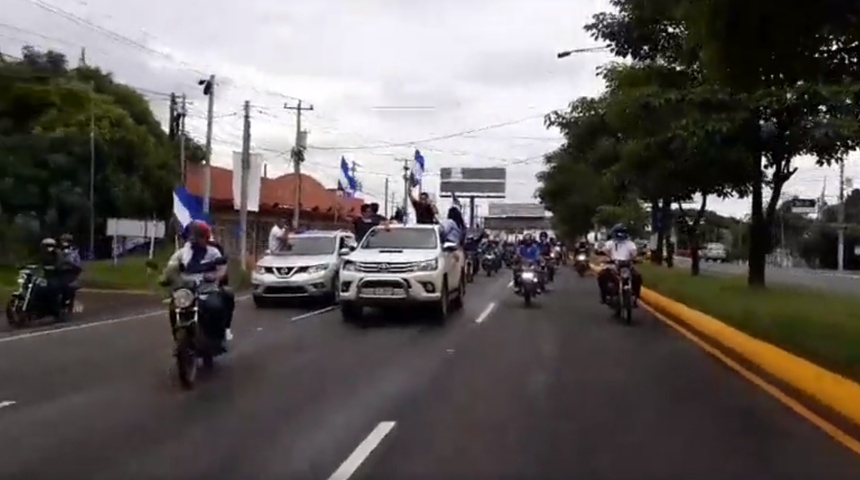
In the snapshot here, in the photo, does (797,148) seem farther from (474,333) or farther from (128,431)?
(128,431)

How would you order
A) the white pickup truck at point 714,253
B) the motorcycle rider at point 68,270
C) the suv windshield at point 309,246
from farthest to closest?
1. the white pickup truck at point 714,253
2. the suv windshield at point 309,246
3. the motorcycle rider at point 68,270

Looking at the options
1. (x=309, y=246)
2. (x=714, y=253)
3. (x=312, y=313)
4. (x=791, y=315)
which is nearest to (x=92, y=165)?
(x=309, y=246)

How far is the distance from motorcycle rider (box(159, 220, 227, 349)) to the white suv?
7203mm

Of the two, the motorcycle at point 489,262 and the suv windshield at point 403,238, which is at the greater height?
the suv windshield at point 403,238

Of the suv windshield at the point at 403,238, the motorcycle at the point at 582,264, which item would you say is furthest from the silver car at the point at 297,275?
the motorcycle at the point at 582,264

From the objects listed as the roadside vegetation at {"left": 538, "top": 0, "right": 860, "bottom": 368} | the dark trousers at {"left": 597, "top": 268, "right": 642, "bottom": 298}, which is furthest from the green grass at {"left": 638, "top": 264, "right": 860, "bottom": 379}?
the dark trousers at {"left": 597, "top": 268, "right": 642, "bottom": 298}

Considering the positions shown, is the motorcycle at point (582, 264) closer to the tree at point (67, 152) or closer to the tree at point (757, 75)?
the tree at point (757, 75)

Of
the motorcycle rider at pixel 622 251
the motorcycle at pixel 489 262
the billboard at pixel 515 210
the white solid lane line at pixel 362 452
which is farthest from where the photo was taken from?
the billboard at pixel 515 210

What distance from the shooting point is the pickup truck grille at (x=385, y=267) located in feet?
64.6

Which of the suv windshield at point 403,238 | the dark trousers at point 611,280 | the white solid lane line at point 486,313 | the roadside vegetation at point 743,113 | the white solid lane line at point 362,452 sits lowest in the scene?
the white solid lane line at point 362,452

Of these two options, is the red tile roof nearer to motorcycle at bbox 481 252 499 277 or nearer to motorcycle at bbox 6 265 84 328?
motorcycle at bbox 481 252 499 277

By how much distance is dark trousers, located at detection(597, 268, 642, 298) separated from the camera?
816 inches

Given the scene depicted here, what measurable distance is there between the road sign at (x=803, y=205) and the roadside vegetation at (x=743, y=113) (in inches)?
1136

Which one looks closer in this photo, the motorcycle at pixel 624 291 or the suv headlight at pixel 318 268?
the motorcycle at pixel 624 291
